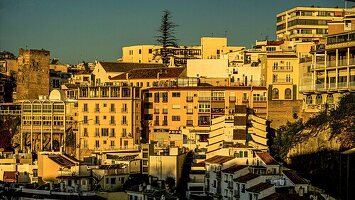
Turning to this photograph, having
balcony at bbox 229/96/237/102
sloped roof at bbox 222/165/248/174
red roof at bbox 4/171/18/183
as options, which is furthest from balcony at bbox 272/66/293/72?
red roof at bbox 4/171/18/183

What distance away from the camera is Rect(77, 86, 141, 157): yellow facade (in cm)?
4516

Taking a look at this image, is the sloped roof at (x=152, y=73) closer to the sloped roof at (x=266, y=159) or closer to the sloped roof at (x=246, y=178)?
the sloped roof at (x=266, y=159)

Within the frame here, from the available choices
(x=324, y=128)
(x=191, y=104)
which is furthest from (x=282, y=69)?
(x=324, y=128)

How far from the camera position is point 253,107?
4359 centimetres

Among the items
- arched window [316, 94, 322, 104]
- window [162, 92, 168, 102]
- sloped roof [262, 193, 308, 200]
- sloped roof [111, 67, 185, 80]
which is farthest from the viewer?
sloped roof [111, 67, 185, 80]

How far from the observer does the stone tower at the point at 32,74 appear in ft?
186

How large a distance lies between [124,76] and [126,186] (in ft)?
49.5

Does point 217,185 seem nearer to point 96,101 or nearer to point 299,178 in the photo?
point 299,178

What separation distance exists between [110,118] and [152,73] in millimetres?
5763

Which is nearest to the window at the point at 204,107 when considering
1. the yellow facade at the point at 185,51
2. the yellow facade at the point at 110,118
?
the yellow facade at the point at 110,118

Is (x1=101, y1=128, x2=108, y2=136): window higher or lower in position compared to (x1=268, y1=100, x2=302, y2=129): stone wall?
lower

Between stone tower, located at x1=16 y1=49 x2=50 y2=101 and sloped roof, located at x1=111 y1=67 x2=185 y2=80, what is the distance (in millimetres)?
8860

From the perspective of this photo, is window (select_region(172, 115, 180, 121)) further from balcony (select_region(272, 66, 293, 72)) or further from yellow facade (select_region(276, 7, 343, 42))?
yellow facade (select_region(276, 7, 343, 42))

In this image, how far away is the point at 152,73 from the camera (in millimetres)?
49938
